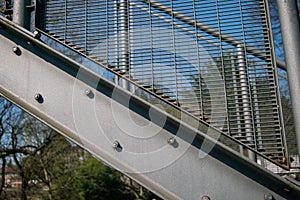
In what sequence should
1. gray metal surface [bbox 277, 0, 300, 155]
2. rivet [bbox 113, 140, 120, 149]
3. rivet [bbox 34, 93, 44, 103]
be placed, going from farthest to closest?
rivet [bbox 34, 93, 44, 103], rivet [bbox 113, 140, 120, 149], gray metal surface [bbox 277, 0, 300, 155]

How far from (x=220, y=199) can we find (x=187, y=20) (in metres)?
0.95

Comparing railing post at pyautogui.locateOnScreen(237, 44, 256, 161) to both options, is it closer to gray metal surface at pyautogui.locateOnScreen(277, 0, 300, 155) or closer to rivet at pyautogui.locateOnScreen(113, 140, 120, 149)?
gray metal surface at pyautogui.locateOnScreen(277, 0, 300, 155)

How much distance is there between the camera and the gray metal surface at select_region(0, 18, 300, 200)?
1.66 meters

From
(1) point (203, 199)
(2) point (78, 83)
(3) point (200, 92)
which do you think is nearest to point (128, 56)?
(2) point (78, 83)

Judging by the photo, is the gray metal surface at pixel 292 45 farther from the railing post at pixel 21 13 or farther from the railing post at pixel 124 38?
the railing post at pixel 21 13

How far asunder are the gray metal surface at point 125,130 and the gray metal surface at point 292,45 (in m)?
0.36

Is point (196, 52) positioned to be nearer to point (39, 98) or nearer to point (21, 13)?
point (39, 98)

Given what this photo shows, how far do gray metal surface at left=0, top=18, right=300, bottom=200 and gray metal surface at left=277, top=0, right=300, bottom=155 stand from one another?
358 mm

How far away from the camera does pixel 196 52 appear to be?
1.78m

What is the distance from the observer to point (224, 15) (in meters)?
1.81

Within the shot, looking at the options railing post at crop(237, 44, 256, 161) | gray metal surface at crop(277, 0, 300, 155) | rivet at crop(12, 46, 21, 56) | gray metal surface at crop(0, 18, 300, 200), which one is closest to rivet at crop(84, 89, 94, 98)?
gray metal surface at crop(0, 18, 300, 200)

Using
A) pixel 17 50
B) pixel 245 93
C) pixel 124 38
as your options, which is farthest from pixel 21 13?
pixel 245 93

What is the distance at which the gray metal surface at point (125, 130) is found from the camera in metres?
1.66

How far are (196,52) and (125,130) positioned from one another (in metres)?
0.55
